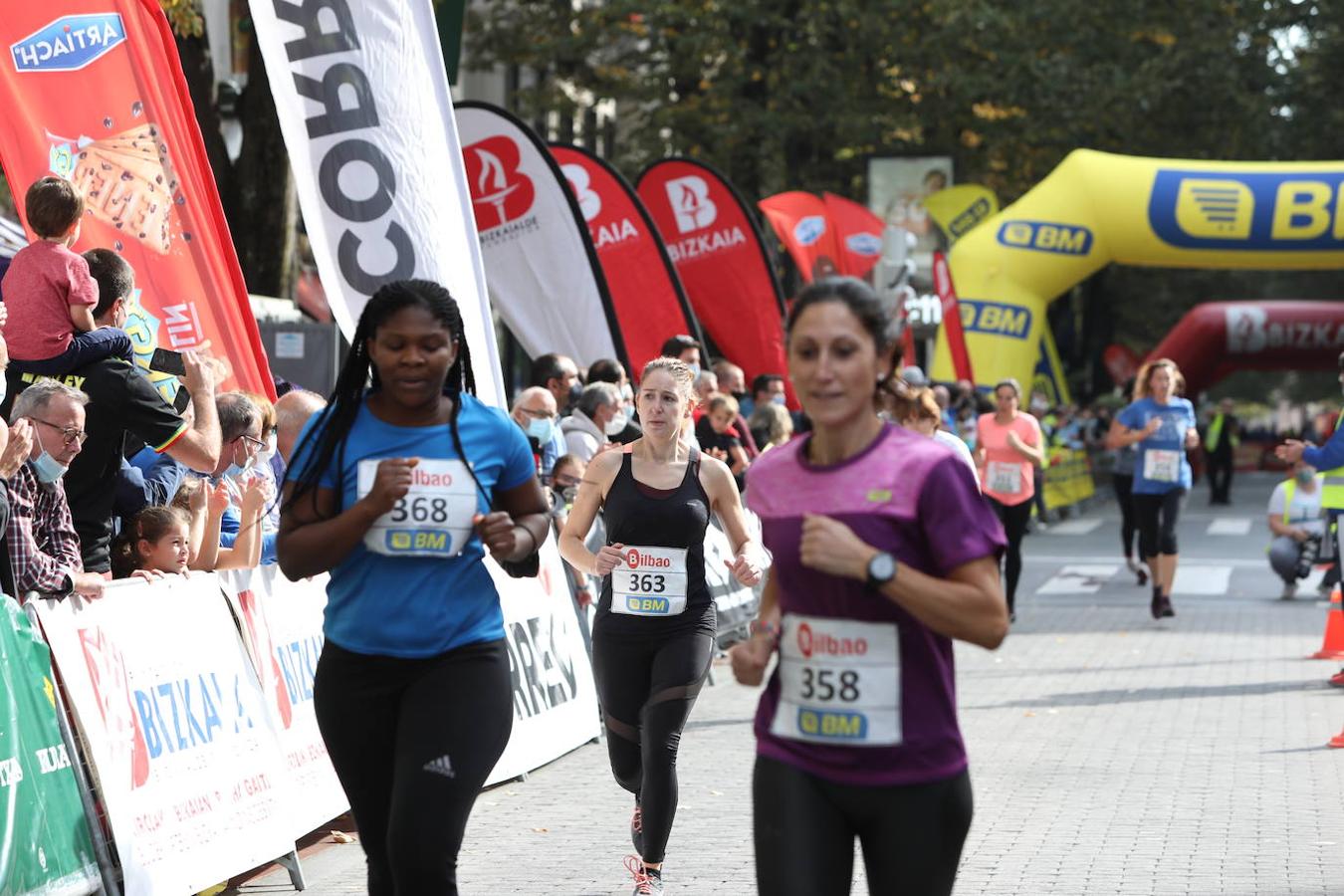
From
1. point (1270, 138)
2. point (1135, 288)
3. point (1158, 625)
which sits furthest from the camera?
point (1135, 288)

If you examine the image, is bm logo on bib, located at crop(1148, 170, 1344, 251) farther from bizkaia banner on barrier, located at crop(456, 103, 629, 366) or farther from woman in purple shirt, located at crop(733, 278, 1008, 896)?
woman in purple shirt, located at crop(733, 278, 1008, 896)

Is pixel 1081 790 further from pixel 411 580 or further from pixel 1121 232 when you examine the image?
pixel 1121 232

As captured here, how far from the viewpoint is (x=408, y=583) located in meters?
4.52

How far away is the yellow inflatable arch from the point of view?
26.8m

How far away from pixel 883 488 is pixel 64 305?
12.7ft

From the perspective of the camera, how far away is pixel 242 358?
28.2 ft

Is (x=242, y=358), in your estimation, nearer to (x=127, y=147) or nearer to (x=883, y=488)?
(x=127, y=147)

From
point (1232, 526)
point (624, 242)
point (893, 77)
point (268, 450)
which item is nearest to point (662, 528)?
point (268, 450)

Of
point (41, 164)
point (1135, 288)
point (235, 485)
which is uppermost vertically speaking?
point (41, 164)

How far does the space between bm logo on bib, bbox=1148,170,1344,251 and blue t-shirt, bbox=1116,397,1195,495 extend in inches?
446

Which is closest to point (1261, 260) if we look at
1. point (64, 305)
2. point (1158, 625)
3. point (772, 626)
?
point (1158, 625)

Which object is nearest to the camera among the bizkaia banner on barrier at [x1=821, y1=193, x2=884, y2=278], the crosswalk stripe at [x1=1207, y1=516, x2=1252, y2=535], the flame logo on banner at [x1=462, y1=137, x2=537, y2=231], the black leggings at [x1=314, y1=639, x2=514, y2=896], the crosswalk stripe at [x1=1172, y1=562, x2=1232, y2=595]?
the black leggings at [x1=314, y1=639, x2=514, y2=896]

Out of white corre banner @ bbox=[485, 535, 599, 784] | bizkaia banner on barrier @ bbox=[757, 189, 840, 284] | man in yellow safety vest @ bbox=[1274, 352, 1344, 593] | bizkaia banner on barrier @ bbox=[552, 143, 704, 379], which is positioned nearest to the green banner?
white corre banner @ bbox=[485, 535, 599, 784]

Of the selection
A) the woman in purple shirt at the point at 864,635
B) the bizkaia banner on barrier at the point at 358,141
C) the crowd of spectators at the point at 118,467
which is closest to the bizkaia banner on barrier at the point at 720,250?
the bizkaia banner on barrier at the point at 358,141
